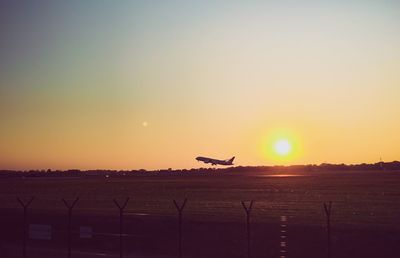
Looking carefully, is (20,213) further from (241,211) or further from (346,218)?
(346,218)

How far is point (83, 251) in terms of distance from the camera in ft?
106

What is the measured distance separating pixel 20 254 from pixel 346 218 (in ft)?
94.1

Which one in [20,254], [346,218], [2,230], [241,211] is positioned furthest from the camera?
[241,211]

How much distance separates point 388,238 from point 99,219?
25.4m

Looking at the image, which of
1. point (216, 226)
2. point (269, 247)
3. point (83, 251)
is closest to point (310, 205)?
point (216, 226)

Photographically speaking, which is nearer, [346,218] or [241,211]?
[346,218]

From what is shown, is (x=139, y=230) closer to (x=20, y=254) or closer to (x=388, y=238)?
(x=20, y=254)

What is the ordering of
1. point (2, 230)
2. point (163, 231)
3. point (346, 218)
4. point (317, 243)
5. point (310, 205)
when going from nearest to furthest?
point (317, 243)
point (163, 231)
point (2, 230)
point (346, 218)
point (310, 205)

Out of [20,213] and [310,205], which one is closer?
[20,213]

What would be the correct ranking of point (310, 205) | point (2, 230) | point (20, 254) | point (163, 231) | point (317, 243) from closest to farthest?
point (20, 254) < point (317, 243) < point (163, 231) < point (2, 230) < point (310, 205)

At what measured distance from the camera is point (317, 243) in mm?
33375

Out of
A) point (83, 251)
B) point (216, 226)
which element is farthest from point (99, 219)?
point (83, 251)

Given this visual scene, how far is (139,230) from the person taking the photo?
4084 centimetres

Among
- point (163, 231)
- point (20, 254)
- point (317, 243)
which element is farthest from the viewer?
point (163, 231)
